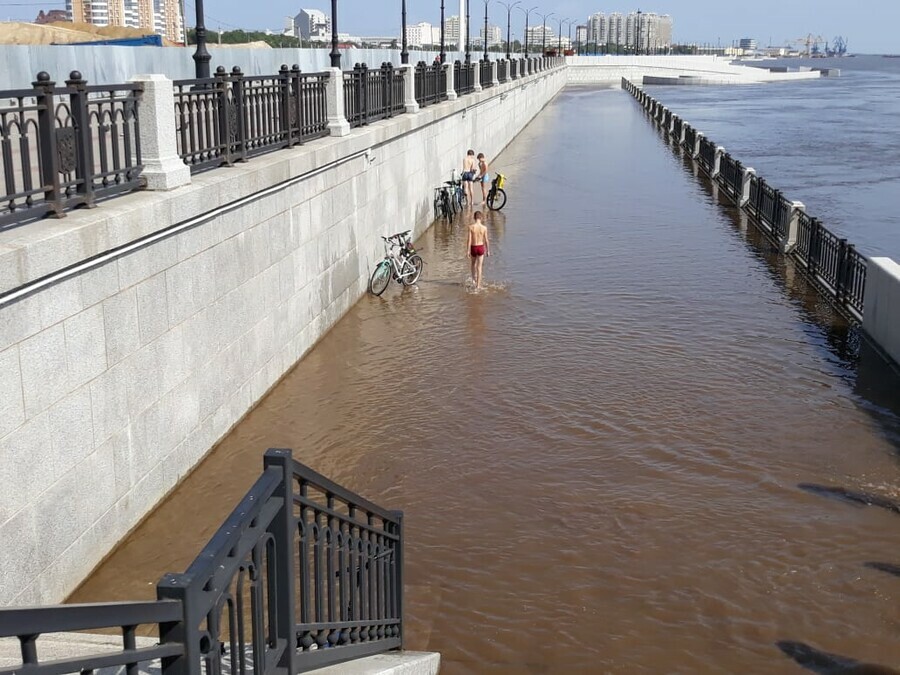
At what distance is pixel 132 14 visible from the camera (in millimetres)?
129125

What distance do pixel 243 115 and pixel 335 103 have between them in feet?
12.5

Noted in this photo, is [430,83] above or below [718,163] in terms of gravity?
above

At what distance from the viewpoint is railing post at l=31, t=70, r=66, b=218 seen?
22.7 ft

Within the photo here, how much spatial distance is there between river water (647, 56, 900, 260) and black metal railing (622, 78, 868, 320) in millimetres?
2319

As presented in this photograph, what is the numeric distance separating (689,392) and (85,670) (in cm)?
959

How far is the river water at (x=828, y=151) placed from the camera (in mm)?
26844

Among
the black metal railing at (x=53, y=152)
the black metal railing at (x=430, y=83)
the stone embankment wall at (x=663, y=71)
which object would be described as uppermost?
the stone embankment wall at (x=663, y=71)

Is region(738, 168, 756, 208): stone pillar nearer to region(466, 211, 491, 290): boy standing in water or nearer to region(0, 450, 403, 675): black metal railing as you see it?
region(466, 211, 491, 290): boy standing in water

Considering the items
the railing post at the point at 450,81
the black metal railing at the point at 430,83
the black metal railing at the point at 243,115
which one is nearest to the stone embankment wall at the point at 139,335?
the black metal railing at the point at 243,115

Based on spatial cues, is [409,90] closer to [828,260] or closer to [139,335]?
[828,260]

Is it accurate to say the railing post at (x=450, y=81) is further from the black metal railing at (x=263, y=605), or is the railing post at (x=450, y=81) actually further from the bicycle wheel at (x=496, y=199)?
the black metal railing at (x=263, y=605)

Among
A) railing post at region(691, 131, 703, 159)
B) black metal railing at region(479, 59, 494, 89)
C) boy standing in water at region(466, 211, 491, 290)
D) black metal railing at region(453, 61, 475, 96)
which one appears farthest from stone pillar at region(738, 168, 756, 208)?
black metal railing at region(479, 59, 494, 89)

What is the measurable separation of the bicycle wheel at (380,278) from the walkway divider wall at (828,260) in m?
7.15

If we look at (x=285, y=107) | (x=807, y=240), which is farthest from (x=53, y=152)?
(x=807, y=240)
